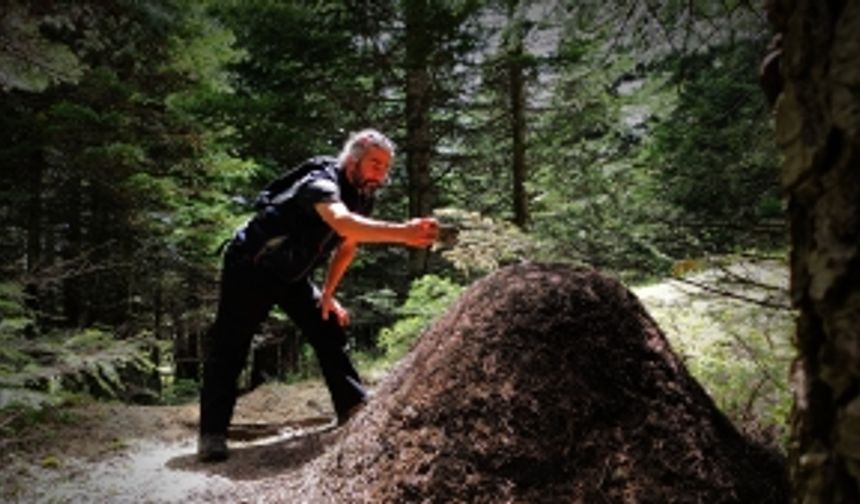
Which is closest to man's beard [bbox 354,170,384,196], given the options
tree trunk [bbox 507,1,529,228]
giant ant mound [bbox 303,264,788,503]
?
giant ant mound [bbox 303,264,788,503]

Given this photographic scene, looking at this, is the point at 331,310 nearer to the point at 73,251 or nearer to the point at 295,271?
the point at 295,271

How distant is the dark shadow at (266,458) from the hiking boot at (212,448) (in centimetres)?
4

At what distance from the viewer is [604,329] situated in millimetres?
2723

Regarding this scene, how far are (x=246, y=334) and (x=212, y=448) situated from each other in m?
0.78

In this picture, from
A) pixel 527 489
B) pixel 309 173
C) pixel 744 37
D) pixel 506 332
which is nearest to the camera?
pixel 527 489

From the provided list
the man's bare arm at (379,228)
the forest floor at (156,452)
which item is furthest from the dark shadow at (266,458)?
the man's bare arm at (379,228)

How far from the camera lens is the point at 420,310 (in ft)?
20.2

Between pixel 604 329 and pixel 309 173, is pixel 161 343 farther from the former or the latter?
pixel 604 329

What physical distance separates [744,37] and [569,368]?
226 cm

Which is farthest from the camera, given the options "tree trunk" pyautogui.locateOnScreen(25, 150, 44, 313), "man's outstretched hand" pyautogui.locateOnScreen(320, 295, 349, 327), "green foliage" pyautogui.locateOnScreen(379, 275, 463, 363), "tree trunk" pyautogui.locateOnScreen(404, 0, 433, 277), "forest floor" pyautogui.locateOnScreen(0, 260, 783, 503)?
"tree trunk" pyautogui.locateOnScreen(404, 0, 433, 277)

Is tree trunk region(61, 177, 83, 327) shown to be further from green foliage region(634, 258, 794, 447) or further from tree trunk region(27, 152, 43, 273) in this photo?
green foliage region(634, 258, 794, 447)

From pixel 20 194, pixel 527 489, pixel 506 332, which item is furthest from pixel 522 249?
pixel 20 194

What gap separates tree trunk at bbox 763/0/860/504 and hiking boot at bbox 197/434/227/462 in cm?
380

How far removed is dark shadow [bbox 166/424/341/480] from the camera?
13.3 feet
